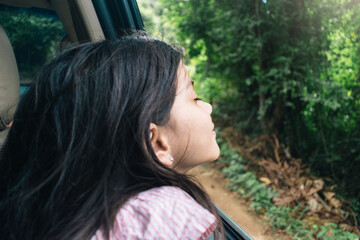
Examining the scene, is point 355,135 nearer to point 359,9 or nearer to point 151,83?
point 359,9

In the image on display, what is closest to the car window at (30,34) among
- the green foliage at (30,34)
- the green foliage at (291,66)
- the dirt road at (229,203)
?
the green foliage at (30,34)

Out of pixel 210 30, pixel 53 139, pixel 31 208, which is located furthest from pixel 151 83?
pixel 210 30

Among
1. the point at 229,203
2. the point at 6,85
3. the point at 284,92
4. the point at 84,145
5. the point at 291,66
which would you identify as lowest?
the point at 229,203

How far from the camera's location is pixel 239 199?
298 cm

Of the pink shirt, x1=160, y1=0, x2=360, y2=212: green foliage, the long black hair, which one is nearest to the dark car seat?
the long black hair

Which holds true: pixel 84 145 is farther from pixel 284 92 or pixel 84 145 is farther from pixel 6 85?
pixel 284 92

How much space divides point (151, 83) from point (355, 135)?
7.94ft

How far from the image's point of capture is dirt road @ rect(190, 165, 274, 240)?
2367mm

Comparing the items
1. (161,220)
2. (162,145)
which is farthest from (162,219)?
(162,145)

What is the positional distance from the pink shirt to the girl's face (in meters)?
0.26

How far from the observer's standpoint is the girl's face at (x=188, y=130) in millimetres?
917

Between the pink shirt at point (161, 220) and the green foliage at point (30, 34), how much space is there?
1.25 meters

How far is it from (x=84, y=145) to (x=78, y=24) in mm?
1132

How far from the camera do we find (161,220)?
652 mm
